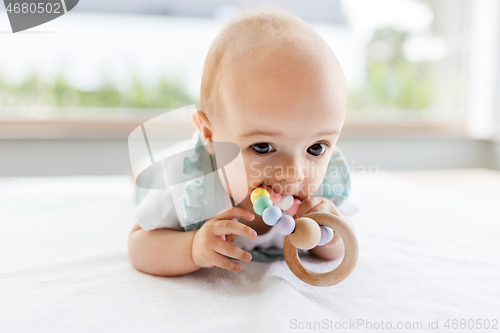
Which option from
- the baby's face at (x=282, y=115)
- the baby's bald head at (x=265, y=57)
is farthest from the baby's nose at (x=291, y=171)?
the baby's bald head at (x=265, y=57)

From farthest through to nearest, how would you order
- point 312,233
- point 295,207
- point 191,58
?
1. point 191,58
2. point 295,207
3. point 312,233

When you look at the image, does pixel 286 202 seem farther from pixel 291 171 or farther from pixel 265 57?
pixel 265 57

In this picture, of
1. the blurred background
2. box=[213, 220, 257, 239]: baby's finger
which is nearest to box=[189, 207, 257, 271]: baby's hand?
box=[213, 220, 257, 239]: baby's finger

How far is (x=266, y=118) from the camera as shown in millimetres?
576

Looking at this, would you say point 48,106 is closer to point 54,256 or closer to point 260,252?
point 54,256

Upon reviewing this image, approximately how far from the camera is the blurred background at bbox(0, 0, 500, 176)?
6.83 feet

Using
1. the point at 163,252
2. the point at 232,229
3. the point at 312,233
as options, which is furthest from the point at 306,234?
the point at 163,252

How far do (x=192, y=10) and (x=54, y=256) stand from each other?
1864 millimetres

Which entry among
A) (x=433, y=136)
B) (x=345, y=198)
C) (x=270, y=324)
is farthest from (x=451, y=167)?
(x=270, y=324)

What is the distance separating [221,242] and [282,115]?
0.71 ft

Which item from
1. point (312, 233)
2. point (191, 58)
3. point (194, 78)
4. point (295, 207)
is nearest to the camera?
point (312, 233)

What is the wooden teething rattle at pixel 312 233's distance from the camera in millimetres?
548

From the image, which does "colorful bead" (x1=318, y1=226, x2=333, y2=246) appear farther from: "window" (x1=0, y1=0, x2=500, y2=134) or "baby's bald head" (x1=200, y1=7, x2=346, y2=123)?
"window" (x1=0, y1=0, x2=500, y2=134)

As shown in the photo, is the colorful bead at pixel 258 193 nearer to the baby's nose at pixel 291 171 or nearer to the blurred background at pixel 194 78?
the baby's nose at pixel 291 171
